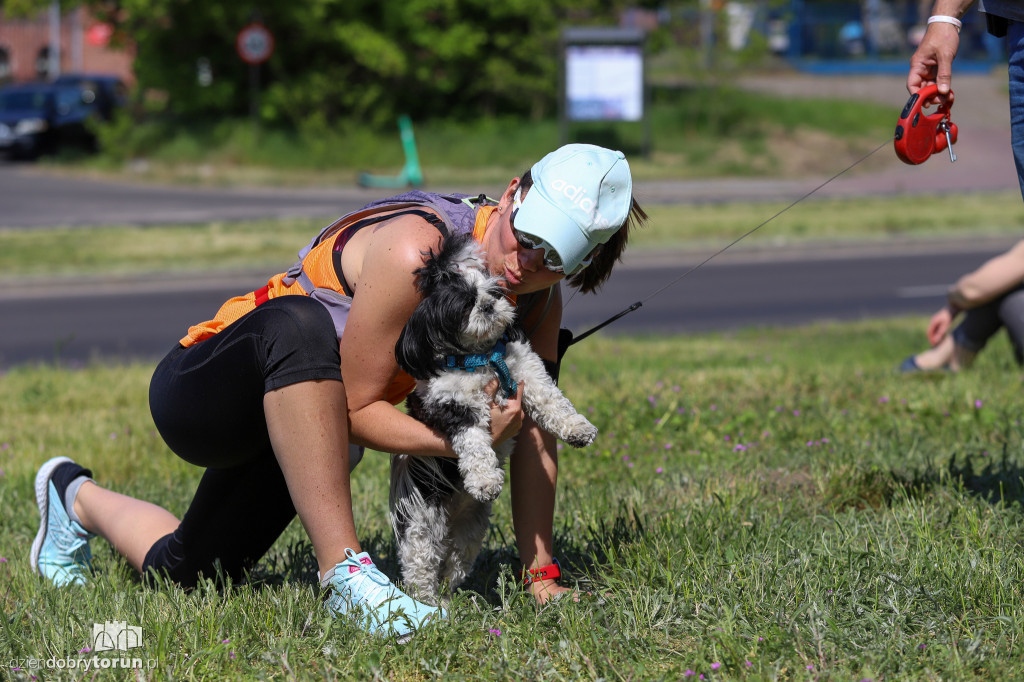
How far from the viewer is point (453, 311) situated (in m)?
2.61

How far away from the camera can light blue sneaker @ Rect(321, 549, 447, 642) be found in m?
2.77

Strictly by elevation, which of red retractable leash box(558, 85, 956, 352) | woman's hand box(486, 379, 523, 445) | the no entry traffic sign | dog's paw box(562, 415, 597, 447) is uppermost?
the no entry traffic sign

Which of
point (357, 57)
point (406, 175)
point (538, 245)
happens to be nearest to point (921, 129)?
point (538, 245)

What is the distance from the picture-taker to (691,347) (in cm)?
809

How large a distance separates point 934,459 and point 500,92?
22.6 m

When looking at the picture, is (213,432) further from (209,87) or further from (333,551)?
(209,87)

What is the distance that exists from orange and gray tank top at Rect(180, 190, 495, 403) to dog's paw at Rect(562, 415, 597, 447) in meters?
0.47

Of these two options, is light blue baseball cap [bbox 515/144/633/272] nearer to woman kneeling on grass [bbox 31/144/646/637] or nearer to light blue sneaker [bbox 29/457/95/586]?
woman kneeling on grass [bbox 31/144/646/637]

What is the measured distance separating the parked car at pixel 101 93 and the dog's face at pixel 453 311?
26.1 metres

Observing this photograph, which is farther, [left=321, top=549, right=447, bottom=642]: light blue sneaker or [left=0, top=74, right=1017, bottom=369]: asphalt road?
[left=0, top=74, right=1017, bottom=369]: asphalt road

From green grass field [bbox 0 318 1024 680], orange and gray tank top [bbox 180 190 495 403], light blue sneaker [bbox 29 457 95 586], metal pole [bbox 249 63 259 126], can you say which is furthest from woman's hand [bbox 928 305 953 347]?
metal pole [bbox 249 63 259 126]

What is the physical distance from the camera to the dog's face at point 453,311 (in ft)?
8.63

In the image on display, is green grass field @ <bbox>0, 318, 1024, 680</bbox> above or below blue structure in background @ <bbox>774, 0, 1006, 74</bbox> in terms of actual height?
below

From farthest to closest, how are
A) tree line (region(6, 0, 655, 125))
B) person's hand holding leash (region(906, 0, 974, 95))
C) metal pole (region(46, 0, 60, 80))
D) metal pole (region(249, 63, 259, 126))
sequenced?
metal pole (region(46, 0, 60, 80)) < metal pole (region(249, 63, 259, 126)) < tree line (region(6, 0, 655, 125)) < person's hand holding leash (region(906, 0, 974, 95))
